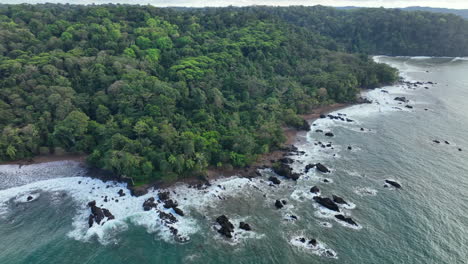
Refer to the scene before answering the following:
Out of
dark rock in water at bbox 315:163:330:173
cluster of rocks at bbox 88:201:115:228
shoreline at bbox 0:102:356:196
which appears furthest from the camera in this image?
dark rock in water at bbox 315:163:330:173

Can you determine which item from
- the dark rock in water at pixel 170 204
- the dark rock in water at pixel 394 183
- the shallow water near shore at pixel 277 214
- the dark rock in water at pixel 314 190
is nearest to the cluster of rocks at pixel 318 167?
the shallow water near shore at pixel 277 214

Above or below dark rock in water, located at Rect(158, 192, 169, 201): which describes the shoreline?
above

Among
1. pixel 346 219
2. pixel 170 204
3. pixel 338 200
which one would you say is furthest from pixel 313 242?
pixel 170 204

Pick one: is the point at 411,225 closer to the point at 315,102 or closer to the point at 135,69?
the point at 315,102

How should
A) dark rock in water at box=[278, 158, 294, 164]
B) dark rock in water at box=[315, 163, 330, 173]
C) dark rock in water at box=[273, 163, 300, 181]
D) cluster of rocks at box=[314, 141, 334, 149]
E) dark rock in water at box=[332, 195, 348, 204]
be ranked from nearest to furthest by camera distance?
1. dark rock in water at box=[332, 195, 348, 204]
2. dark rock in water at box=[273, 163, 300, 181]
3. dark rock in water at box=[315, 163, 330, 173]
4. dark rock in water at box=[278, 158, 294, 164]
5. cluster of rocks at box=[314, 141, 334, 149]

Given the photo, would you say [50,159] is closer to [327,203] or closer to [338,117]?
[327,203]

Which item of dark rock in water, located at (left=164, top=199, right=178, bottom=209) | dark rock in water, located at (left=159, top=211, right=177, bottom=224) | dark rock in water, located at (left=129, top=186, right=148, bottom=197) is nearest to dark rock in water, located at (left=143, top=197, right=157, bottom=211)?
dark rock in water, located at (left=164, top=199, right=178, bottom=209)

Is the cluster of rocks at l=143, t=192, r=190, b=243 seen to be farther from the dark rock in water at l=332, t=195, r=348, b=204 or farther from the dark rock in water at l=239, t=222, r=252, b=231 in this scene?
the dark rock in water at l=332, t=195, r=348, b=204

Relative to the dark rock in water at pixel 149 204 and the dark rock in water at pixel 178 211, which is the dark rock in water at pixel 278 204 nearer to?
the dark rock in water at pixel 178 211
